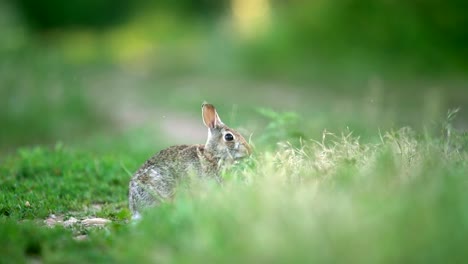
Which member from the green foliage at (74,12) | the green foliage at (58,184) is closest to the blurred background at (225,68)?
the green foliage at (74,12)

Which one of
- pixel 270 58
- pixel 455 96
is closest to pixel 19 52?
pixel 270 58

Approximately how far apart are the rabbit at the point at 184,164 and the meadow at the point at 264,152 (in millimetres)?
275

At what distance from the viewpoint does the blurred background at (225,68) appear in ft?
49.7

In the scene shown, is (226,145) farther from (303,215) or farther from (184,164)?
(303,215)

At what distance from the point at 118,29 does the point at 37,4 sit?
463 cm

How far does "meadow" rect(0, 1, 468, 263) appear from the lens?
15.3 feet

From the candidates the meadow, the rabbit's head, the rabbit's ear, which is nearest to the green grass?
the meadow

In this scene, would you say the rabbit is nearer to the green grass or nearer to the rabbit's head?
the rabbit's head

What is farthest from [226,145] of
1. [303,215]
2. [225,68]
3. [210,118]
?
[225,68]

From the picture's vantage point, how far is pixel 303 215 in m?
4.74

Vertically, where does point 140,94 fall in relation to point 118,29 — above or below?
below

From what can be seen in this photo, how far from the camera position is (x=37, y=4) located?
31234 mm

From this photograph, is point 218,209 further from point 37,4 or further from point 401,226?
point 37,4

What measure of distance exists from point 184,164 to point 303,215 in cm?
263
